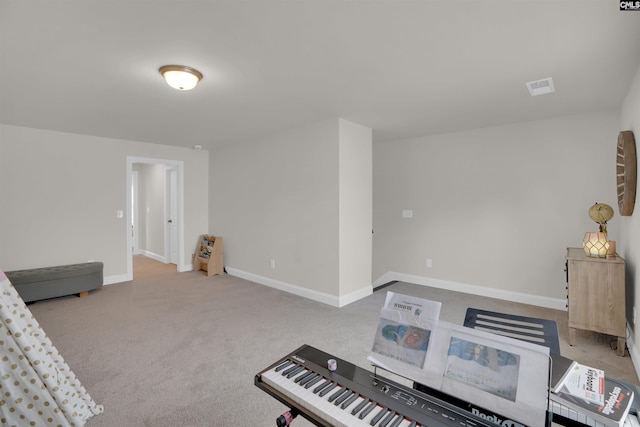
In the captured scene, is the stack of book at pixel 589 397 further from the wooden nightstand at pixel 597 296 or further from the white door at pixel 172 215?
the white door at pixel 172 215

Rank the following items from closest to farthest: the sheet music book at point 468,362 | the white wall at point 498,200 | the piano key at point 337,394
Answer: the sheet music book at point 468,362 → the piano key at point 337,394 → the white wall at point 498,200

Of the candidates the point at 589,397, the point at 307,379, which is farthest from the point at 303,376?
the point at 589,397

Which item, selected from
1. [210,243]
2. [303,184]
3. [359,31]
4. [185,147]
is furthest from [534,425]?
[185,147]

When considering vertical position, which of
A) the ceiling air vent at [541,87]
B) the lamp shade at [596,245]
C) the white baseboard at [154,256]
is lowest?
the white baseboard at [154,256]

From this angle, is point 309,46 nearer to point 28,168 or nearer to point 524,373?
point 524,373

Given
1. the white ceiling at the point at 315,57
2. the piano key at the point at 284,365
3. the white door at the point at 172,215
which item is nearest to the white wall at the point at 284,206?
the white ceiling at the point at 315,57

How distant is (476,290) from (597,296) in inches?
70.7

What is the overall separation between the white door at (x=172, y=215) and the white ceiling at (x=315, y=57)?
8.80ft

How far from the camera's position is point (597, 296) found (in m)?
2.83

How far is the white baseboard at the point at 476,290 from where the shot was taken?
3.96 m

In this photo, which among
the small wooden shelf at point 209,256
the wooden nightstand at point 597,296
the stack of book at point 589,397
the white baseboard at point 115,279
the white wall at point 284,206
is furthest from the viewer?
the small wooden shelf at point 209,256

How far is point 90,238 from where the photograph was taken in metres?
5.00

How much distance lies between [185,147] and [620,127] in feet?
20.6

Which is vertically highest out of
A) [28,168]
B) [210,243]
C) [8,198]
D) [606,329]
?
[28,168]
